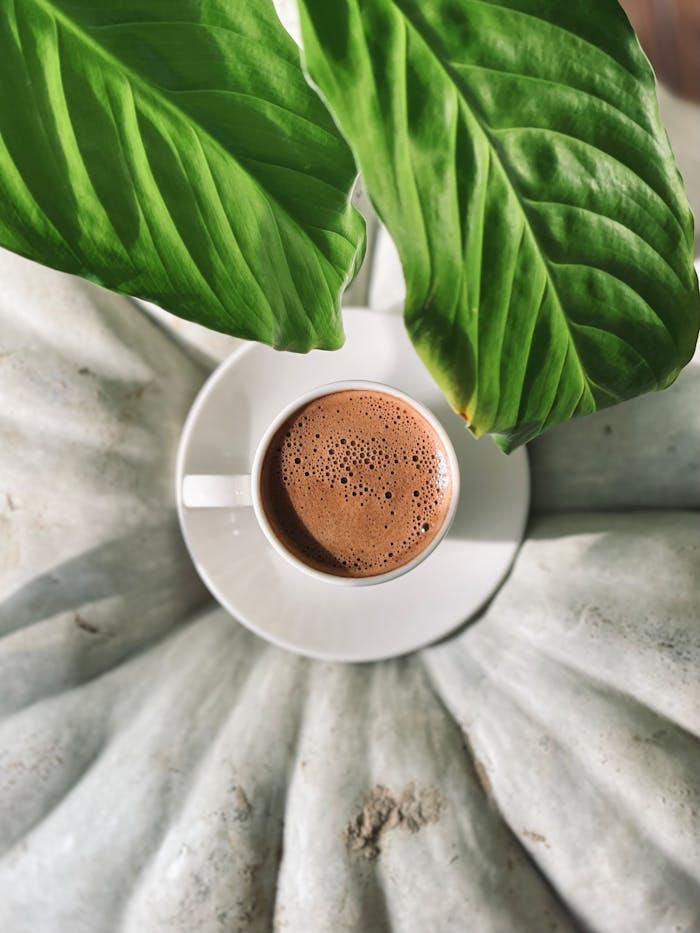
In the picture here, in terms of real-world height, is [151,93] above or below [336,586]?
above

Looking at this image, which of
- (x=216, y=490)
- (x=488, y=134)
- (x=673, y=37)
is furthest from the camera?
(x=673, y=37)

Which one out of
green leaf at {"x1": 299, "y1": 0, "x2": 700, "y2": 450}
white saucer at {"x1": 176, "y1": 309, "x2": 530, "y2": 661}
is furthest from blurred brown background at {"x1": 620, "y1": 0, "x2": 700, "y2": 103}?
green leaf at {"x1": 299, "y1": 0, "x2": 700, "y2": 450}

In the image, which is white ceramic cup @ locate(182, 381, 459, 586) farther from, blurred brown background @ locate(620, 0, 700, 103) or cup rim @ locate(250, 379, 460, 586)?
blurred brown background @ locate(620, 0, 700, 103)

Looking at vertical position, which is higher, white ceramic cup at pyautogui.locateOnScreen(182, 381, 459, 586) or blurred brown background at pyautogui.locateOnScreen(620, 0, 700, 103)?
blurred brown background at pyautogui.locateOnScreen(620, 0, 700, 103)

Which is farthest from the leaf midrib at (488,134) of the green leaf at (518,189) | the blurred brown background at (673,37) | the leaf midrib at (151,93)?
the blurred brown background at (673,37)

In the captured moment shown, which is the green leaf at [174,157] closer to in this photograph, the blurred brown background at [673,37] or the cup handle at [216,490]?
the cup handle at [216,490]

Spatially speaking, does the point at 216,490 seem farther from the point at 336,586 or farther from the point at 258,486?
the point at 336,586

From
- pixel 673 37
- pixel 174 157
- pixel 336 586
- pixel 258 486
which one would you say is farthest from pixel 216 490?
pixel 673 37

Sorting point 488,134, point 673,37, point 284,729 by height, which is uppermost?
point 488,134
